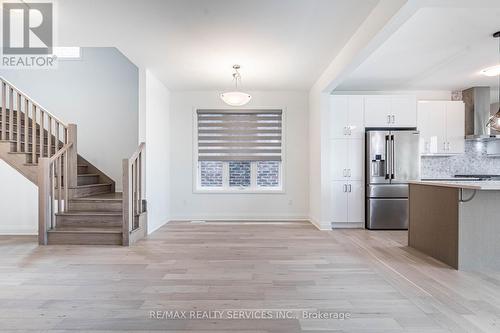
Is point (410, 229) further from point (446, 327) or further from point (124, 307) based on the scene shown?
point (124, 307)

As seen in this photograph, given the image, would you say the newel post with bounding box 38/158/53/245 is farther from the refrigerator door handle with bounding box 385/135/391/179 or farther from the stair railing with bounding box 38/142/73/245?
the refrigerator door handle with bounding box 385/135/391/179

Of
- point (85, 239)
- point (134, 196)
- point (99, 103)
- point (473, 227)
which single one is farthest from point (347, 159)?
point (99, 103)

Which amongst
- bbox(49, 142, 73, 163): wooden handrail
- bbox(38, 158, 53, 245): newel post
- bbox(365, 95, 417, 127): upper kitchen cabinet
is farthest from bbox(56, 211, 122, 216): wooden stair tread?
bbox(365, 95, 417, 127): upper kitchen cabinet

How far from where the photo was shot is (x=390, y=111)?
18.9ft

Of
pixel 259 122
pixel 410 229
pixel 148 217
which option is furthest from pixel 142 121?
pixel 410 229

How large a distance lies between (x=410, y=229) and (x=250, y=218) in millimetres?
3202

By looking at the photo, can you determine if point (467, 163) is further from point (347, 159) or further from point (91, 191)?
point (91, 191)

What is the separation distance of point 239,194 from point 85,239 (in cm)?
315

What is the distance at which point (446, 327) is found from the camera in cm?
212

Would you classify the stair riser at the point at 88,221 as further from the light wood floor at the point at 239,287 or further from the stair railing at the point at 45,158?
the light wood floor at the point at 239,287

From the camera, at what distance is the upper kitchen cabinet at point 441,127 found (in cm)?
598

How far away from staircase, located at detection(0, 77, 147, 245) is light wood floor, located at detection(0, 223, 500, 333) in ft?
0.82

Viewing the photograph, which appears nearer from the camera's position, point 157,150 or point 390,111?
point 157,150

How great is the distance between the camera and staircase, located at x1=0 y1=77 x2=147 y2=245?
4359 mm
